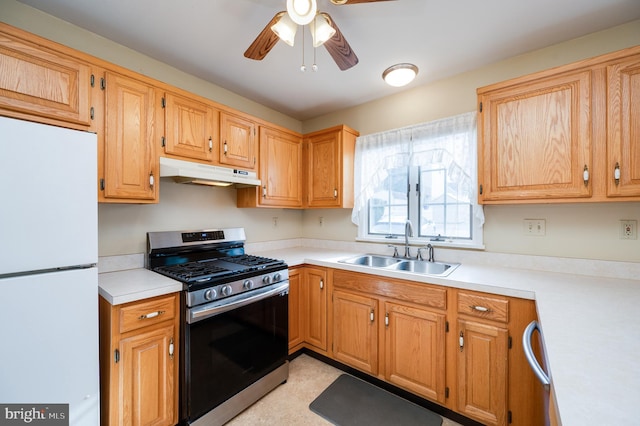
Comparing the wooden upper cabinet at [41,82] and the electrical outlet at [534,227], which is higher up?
the wooden upper cabinet at [41,82]

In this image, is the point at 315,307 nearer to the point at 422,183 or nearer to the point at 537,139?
the point at 422,183

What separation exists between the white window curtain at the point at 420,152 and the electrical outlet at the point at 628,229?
760 millimetres

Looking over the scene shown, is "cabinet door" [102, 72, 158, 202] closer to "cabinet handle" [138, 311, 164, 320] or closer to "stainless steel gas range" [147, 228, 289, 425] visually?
"stainless steel gas range" [147, 228, 289, 425]

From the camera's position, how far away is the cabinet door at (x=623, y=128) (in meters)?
1.43

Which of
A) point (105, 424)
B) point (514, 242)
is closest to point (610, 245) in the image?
point (514, 242)

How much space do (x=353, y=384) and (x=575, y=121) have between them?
2348 mm

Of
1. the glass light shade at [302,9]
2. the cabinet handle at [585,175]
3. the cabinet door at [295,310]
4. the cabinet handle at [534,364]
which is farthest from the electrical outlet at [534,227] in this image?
the glass light shade at [302,9]

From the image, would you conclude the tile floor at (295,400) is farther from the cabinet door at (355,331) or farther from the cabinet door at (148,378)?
the cabinet door at (148,378)

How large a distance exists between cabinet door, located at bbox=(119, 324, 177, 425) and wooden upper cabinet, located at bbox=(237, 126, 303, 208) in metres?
1.35

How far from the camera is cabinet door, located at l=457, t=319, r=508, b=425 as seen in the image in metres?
1.53

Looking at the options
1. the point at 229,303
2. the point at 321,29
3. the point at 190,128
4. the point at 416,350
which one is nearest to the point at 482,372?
the point at 416,350

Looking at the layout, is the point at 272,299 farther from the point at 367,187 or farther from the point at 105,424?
the point at 367,187

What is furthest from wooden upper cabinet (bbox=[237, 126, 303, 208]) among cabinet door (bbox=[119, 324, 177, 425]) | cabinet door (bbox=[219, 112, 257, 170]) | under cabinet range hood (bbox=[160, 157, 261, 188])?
cabinet door (bbox=[119, 324, 177, 425])

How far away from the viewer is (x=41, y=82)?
137 cm
